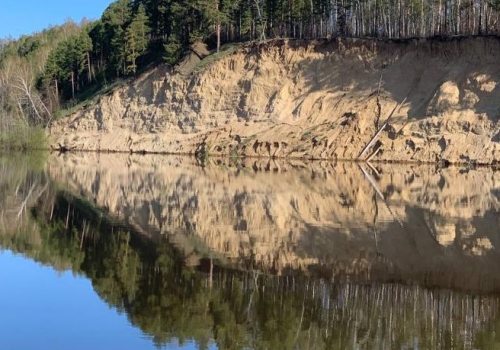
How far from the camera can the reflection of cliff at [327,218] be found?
42.7 feet

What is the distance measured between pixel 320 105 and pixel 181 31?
59.7 ft

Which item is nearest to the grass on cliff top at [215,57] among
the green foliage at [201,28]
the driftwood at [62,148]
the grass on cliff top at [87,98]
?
the green foliage at [201,28]

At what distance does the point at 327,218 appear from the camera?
1906 centimetres

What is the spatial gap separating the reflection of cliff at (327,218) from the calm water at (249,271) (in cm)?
7

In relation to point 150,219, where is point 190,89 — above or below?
above

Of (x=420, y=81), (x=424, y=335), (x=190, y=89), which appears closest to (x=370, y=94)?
(x=420, y=81)

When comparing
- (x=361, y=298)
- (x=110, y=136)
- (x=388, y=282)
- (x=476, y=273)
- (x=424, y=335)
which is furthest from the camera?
(x=110, y=136)

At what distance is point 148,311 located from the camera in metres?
9.48

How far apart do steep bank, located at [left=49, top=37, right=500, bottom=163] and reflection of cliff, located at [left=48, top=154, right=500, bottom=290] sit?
1186 centimetres

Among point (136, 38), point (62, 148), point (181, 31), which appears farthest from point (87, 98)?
point (181, 31)

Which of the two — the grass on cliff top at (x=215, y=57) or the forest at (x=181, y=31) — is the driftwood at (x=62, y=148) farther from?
the grass on cliff top at (x=215, y=57)

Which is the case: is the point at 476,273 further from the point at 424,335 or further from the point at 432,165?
the point at 432,165

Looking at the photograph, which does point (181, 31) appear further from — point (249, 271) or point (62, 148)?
point (249, 271)

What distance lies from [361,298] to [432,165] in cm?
3537
